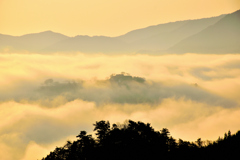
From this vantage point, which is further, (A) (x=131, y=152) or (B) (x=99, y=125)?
(B) (x=99, y=125)

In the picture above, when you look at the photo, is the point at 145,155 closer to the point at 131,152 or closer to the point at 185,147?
the point at 131,152

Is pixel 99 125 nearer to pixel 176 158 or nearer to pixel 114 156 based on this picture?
pixel 114 156

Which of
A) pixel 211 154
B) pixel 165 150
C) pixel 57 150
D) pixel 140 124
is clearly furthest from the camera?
pixel 57 150

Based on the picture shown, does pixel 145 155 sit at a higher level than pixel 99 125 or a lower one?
lower

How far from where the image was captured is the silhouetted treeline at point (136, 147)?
51.5m

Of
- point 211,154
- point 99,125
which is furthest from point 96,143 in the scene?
point 211,154

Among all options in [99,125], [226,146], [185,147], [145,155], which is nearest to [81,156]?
[99,125]

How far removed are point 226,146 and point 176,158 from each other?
34.2ft

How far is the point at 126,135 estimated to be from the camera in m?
55.4

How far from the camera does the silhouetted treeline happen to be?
51459 millimetres

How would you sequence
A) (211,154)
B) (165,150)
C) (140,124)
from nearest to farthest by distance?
(211,154), (165,150), (140,124)

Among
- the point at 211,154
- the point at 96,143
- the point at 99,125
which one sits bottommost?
the point at 211,154

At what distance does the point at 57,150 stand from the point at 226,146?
131 feet

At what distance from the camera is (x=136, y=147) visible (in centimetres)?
5288
